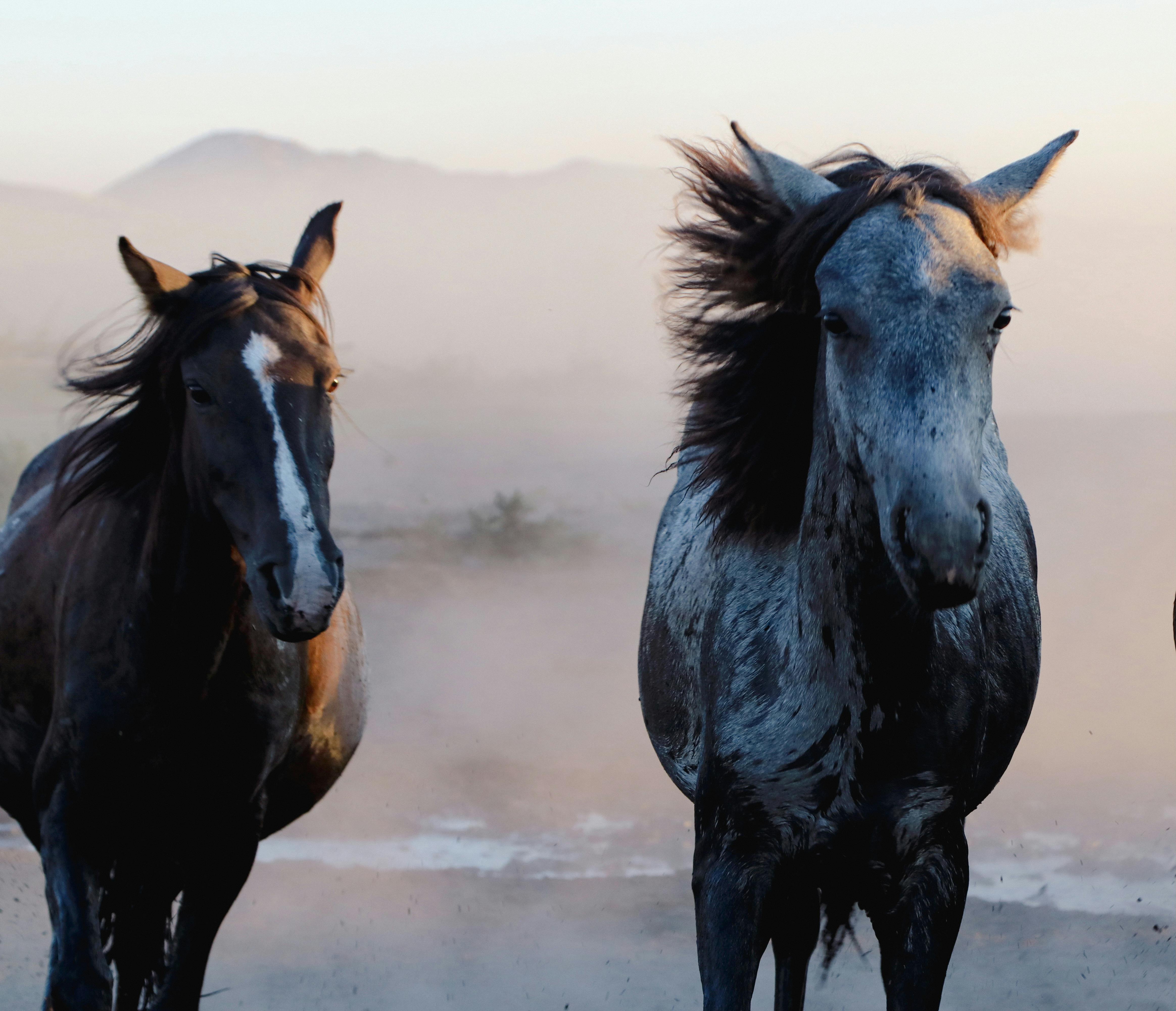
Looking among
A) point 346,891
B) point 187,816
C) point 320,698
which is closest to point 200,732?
point 187,816

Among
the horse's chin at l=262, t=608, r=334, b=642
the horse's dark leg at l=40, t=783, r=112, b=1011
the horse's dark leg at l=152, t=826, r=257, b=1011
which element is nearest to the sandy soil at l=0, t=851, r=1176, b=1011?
the horse's dark leg at l=152, t=826, r=257, b=1011

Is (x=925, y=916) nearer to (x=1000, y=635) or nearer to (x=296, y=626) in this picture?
(x=1000, y=635)

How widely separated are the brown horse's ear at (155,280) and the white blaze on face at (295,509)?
0.33 m

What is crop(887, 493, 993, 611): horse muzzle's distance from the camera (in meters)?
2.20

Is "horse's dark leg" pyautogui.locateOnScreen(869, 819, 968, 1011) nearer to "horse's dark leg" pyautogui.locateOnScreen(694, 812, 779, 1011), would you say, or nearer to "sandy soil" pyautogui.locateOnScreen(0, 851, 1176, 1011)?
"horse's dark leg" pyautogui.locateOnScreen(694, 812, 779, 1011)

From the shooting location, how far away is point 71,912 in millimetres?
3238

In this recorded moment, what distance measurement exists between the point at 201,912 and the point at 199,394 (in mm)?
1398

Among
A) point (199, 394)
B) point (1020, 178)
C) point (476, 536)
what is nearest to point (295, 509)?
point (199, 394)

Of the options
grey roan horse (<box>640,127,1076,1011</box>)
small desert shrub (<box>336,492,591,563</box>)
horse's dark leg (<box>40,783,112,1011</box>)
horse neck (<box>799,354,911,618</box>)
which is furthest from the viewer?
small desert shrub (<box>336,492,591,563</box>)

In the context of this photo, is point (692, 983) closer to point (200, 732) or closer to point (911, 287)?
point (200, 732)

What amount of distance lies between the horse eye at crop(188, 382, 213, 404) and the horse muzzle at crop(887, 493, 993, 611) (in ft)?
5.44

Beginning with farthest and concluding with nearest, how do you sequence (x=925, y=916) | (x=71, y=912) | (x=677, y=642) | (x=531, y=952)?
(x=531, y=952) → (x=677, y=642) → (x=71, y=912) → (x=925, y=916)

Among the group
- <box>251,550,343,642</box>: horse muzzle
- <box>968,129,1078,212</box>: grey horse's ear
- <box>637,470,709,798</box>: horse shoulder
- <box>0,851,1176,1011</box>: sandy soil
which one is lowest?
<box>0,851,1176,1011</box>: sandy soil

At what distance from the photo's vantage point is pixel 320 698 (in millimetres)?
3795
